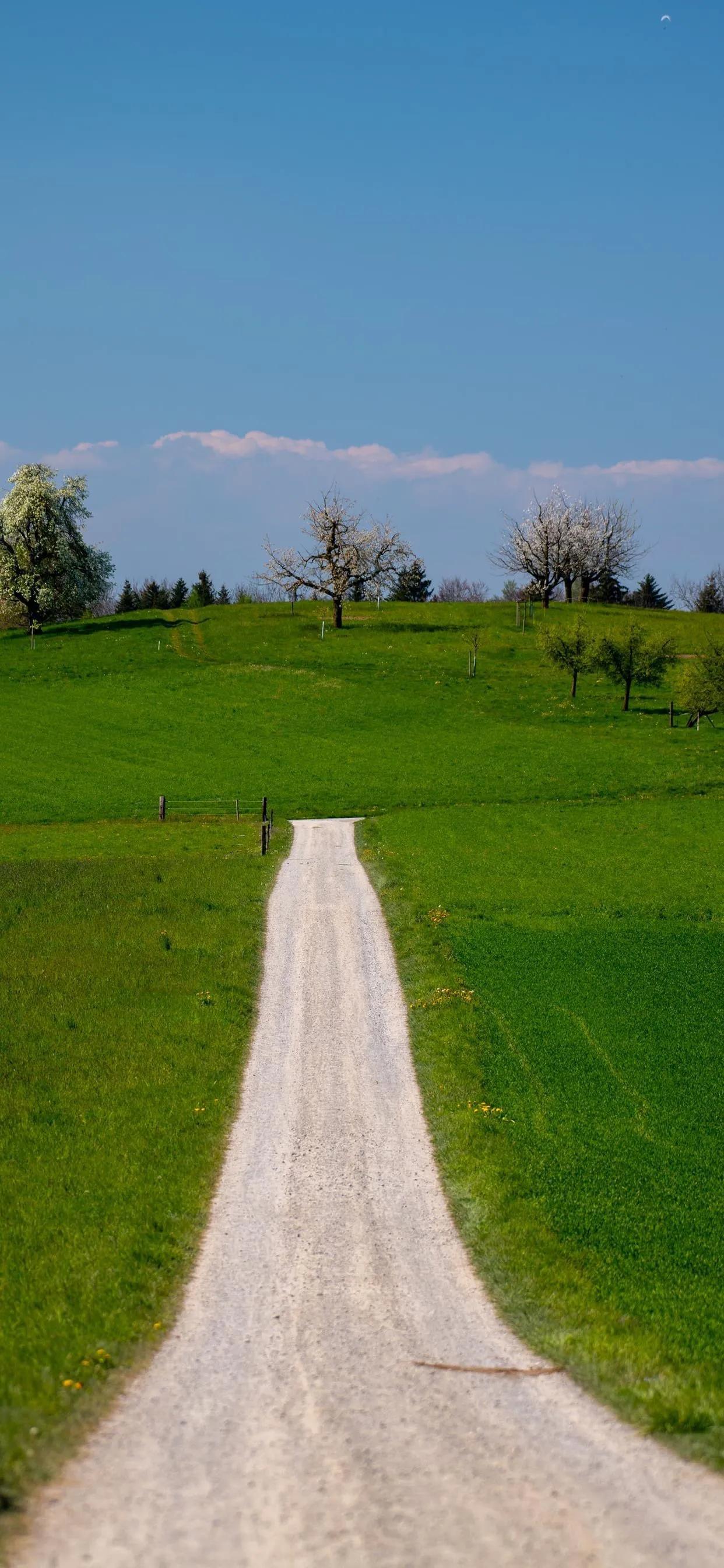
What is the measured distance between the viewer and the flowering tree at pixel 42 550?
11581cm

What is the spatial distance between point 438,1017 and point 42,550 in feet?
334

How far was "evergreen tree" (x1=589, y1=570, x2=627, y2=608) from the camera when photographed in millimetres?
160750

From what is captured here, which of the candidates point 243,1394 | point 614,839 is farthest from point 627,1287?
point 614,839

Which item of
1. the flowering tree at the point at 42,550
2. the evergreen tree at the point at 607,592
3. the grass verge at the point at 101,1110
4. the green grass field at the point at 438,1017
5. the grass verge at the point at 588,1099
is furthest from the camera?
the evergreen tree at the point at 607,592

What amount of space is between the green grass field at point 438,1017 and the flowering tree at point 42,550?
1575 inches

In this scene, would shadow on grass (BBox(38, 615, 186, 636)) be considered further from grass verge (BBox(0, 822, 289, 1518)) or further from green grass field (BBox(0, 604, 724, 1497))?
grass verge (BBox(0, 822, 289, 1518))

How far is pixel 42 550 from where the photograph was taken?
385 ft

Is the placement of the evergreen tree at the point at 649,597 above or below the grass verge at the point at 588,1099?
above

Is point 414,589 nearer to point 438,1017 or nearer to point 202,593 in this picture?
point 202,593

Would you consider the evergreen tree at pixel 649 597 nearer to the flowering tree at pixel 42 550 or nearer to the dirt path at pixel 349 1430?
the flowering tree at pixel 42 550

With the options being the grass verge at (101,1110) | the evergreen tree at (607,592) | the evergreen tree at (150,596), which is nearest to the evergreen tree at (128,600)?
the evergreen tree at (150,596)

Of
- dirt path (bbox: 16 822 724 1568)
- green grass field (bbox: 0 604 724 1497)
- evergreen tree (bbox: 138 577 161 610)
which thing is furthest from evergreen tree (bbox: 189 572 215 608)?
dirt path (bbox: 16 822 724 1568)

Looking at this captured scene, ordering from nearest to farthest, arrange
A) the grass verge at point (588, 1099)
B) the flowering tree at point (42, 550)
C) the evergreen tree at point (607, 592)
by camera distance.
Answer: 1. the grass verge at point (588, 1099)
2. the flowering tree at point (42, 550)
3. the evergreen tree at point (607, 592)

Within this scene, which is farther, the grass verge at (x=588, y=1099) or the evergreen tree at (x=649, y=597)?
the evergreen tree at (x=649, y=597)
